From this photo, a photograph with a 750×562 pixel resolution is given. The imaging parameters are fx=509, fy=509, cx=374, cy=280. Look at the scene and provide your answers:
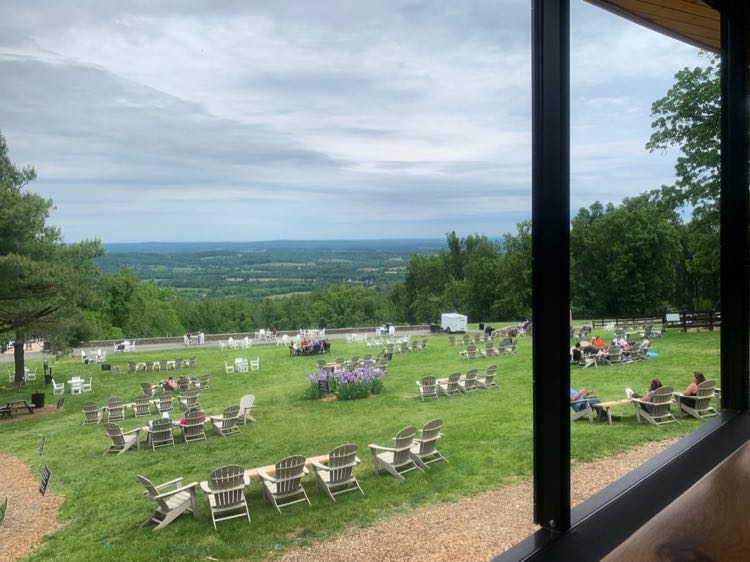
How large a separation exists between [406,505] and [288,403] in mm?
4890

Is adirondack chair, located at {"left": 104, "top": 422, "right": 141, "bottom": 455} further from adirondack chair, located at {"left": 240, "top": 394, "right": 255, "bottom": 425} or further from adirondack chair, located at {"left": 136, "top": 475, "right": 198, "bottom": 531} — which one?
adirondack chair, located at {"left": 136, "top": 475, "right": 198, "bottom": 531}

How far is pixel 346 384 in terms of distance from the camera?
9.61m

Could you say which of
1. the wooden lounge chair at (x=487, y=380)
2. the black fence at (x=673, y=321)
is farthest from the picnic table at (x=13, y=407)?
the black fence at (x=673, y=321)

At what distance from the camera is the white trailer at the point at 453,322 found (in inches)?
588

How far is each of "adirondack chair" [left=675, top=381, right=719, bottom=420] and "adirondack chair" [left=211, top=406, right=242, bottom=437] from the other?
6.22m

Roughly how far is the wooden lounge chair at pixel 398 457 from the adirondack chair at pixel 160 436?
3.38 metres

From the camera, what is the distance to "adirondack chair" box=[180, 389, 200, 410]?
9187 mm

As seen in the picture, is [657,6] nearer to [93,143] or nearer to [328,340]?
[93,143]

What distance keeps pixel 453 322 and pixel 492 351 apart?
2636 millimetres

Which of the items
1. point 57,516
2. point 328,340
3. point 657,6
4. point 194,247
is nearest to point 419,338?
point 328,340

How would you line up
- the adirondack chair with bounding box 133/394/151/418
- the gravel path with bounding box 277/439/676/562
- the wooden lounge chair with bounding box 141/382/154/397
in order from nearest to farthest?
the gravel path with bounding box 277/439/676/562
the adirondack chair with bounding box 133/394/151/418
the wooden lounge chair with bounding box 141/382/154/397

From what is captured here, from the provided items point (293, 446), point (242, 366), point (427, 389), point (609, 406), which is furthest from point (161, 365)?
point (609, 406)

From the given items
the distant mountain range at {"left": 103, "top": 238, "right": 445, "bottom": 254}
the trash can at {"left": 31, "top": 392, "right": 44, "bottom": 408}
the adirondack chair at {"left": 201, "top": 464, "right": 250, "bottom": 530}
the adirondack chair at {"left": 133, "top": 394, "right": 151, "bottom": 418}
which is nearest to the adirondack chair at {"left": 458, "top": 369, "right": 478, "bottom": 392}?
the distant mountain range at {"left": 103, "top": 238, "right": 445, "bottom": 254}

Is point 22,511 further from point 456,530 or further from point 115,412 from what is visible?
point 456,530
